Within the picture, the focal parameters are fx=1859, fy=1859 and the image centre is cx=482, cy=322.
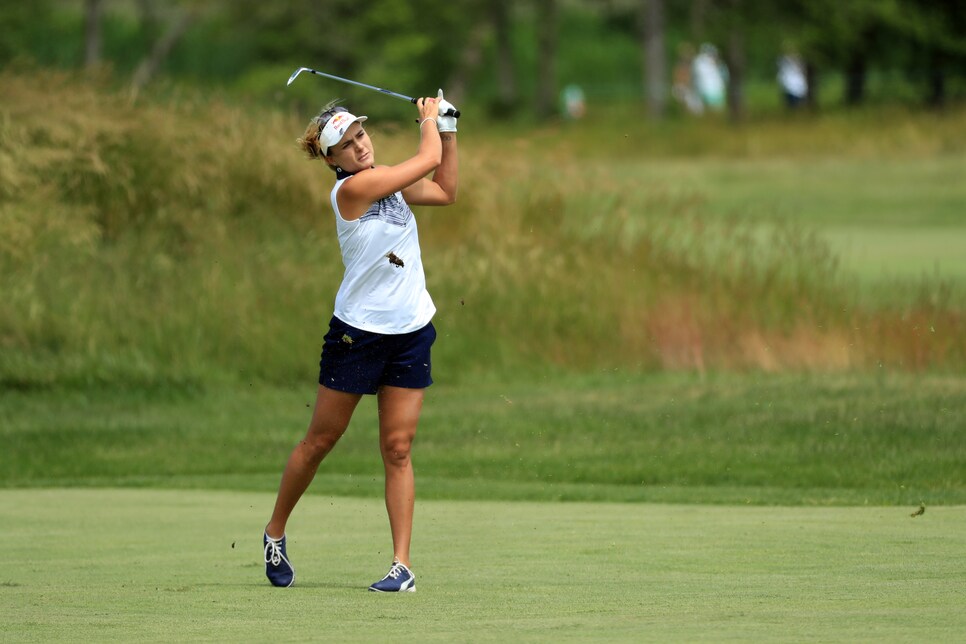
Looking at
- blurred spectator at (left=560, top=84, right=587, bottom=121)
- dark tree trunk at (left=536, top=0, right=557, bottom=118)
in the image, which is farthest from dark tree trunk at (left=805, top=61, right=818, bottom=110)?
dark tree trunk at (left=536, top=0, right=557, bottom=118)

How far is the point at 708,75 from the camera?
5941 centimetres

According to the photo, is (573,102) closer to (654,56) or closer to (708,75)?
(708,75)

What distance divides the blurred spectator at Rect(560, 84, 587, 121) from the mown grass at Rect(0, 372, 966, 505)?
114ft

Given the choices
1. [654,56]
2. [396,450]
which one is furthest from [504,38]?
[396,450]

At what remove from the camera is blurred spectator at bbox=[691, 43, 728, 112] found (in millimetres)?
58438

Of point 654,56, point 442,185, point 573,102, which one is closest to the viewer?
point 442,185

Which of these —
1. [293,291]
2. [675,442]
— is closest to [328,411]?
[675,442]

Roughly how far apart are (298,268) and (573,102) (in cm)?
4127

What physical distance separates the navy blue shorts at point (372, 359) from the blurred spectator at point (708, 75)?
50.9 metres

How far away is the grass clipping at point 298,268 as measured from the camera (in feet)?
55.4

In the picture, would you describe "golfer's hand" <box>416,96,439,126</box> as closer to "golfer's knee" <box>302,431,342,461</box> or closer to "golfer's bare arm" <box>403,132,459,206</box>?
"golfer's bare arm" <box>403,132,459,206</box>

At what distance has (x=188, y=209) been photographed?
1869cm

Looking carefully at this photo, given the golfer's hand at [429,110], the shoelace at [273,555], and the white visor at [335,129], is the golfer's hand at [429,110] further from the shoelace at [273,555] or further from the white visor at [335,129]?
the shoelace at [273,555]

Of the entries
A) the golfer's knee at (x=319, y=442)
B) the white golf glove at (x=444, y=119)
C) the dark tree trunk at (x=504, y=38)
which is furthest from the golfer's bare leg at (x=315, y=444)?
the dark tree trunk at (x=504, y=38)
